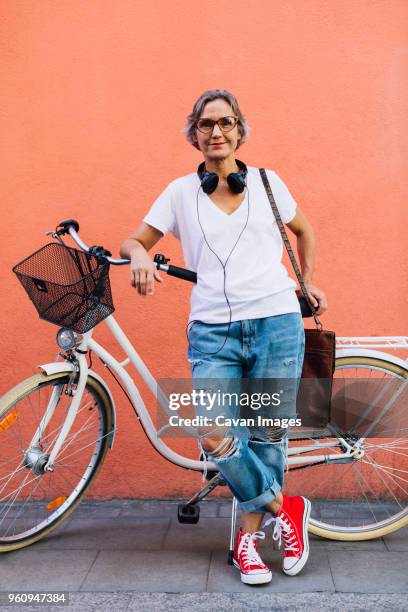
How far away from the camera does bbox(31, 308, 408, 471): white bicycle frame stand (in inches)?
126

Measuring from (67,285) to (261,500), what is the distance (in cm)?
115

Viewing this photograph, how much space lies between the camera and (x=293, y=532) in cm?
A: 319

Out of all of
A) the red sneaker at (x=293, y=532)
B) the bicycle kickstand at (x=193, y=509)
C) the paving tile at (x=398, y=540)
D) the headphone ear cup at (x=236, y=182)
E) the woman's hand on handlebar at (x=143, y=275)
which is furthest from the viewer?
the paving tile at (x=398, y=540)

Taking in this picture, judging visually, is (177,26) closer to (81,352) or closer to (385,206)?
(385,206)

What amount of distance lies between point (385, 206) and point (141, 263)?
1.61m

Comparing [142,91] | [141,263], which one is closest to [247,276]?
[141,263]

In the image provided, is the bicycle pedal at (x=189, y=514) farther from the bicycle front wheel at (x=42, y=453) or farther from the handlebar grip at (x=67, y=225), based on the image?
→ the handlebar grip at (x=67, y=225)

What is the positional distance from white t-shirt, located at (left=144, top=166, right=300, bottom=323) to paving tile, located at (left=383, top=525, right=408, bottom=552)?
48.8 inches

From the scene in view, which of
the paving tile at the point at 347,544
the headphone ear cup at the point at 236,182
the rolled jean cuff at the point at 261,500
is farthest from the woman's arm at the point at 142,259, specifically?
the paving tile at the point at 347,544

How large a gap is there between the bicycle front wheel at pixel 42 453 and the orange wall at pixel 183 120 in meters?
0.56

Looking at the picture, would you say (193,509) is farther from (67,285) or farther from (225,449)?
(67,285)

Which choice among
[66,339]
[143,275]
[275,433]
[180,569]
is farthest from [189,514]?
[143,275]

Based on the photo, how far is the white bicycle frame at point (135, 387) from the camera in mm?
3199

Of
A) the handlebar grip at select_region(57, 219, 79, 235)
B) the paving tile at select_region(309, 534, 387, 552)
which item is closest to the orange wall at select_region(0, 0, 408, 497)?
the handlebar grip at select_region(57, 219, 79, 235)
